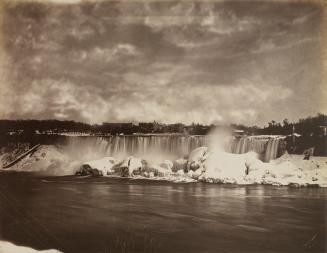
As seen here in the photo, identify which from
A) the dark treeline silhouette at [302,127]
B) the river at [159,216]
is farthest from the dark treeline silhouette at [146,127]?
the river at [159,216]

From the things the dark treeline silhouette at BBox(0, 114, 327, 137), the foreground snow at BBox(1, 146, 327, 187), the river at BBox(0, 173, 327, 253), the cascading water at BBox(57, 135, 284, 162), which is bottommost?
the river at BBox(0, 173, 327, 253)

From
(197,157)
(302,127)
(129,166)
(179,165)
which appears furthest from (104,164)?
(302,127)

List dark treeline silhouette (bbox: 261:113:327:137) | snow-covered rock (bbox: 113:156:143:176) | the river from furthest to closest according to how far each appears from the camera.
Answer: snow-covered rock (bbox: 113:156:143:176) < dark treeline silhouette (bbox: 261:113:327:137) < the river

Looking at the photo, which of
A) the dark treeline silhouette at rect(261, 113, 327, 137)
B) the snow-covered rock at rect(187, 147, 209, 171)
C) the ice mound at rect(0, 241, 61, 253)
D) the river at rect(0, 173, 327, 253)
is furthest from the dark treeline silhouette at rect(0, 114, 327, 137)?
the ice mound at rect(0, 241, 61, 253)

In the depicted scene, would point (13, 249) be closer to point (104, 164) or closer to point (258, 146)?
point (104, 164)

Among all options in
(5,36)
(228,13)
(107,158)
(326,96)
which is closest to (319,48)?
Result: (326,96)

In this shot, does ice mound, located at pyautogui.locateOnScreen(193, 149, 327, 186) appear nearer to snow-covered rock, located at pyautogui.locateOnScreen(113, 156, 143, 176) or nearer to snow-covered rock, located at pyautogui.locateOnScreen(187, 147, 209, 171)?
snow-covered rock, located at pyautogui.locateOnScreen(187, 147, 209, 171)
